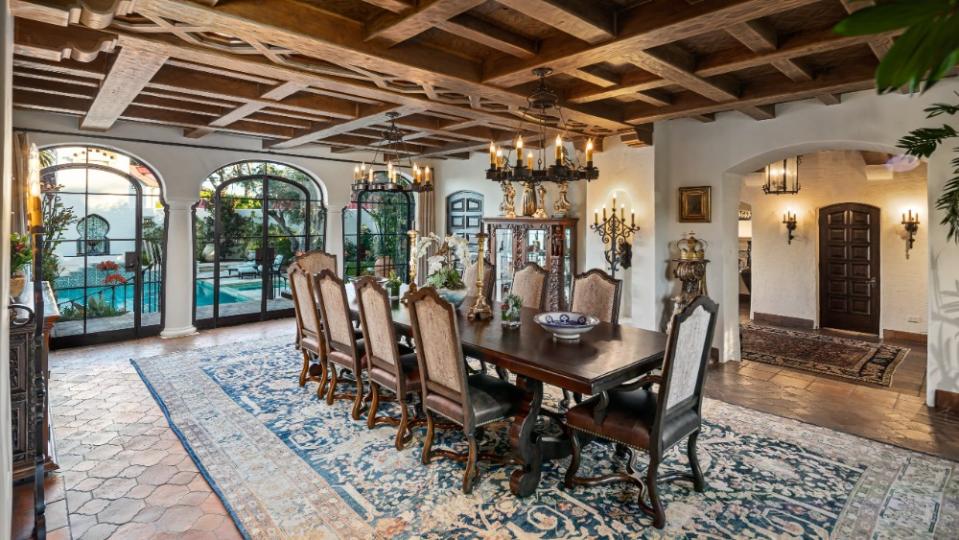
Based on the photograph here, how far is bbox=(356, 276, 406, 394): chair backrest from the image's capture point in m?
3.01

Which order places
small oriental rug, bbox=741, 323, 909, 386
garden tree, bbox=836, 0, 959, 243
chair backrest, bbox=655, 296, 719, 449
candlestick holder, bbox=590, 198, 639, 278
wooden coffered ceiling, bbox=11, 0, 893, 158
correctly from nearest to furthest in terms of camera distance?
garden tree, bbox=836, 0, 959, 243 → chair backrest, bbox=655, 296, 719, 449 → wooden coffered ceiling, bbox=11, 0, 893, 158 → small oriental rug, bbox=741, 323, 909, 386 → candlestick holder, bbox=590, 198, 639, 278

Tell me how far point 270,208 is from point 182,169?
119 centimetres

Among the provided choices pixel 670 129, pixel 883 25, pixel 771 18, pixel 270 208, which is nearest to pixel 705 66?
pixel 771 18

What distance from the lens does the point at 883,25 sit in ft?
2.17

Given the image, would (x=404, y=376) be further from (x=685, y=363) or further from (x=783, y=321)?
(x=783, y=321)

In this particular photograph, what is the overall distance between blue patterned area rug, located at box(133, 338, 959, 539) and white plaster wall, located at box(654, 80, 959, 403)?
1428 mm

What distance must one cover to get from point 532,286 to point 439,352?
1.88 m

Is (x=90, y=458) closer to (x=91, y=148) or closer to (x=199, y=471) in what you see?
(x=199, y=471)

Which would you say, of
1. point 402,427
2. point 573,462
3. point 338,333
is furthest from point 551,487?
Answer: point 338,333

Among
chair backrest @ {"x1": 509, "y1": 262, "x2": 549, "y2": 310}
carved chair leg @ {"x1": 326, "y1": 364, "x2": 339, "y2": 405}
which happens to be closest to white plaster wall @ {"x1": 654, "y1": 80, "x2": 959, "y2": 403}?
chair backrest @ {"x1": 509, "y1": 262, "x2": 549, "y2": 310}

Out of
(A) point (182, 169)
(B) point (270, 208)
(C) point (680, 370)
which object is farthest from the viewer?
(B) point (270, 208)

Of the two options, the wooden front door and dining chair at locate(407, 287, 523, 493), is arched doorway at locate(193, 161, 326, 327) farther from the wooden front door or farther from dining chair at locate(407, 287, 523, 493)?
the wooden front door

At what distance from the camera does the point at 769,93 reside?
3.90 m

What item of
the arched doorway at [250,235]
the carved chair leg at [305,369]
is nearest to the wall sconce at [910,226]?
the carved chair leg at [305,369]
